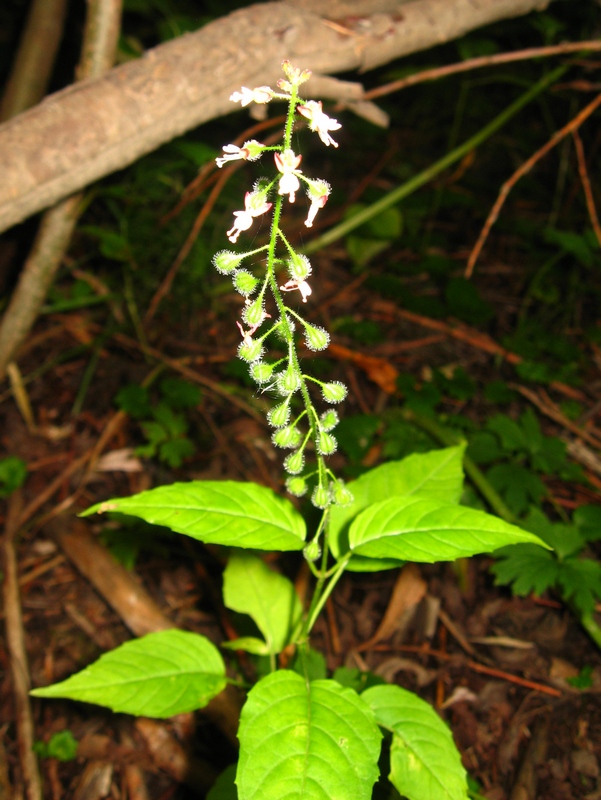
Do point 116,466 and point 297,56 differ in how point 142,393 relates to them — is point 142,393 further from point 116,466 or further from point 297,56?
point 297,56

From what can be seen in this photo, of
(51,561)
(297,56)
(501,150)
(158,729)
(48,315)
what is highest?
(501,150)

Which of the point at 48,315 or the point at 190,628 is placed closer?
the point at 190,628

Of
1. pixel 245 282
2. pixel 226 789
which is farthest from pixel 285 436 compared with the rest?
pixel 226 789

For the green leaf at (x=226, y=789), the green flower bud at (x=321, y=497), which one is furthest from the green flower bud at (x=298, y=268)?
the green leaf at (x=226, y=789)

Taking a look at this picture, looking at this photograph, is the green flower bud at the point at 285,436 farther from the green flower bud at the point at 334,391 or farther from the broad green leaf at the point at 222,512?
the broad green leaf at the point at 222,512

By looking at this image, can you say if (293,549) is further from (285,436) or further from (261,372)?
(261,372)

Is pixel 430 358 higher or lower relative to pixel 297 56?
lower

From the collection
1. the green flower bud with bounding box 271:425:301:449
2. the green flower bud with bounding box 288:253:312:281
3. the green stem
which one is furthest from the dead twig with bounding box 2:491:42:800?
the green stem

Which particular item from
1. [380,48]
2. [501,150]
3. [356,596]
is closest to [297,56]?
[380,48]
